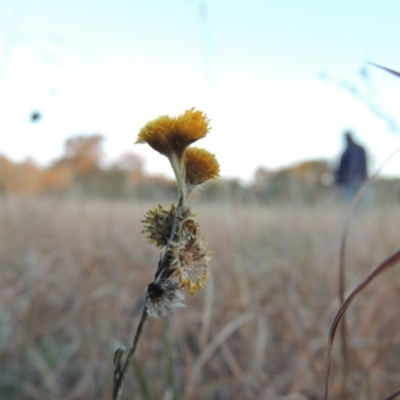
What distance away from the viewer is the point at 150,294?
297 millimetres

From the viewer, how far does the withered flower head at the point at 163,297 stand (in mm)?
296

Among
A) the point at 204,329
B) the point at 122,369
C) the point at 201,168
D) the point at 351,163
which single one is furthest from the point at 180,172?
the point at 351,163

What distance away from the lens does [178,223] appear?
31 cm

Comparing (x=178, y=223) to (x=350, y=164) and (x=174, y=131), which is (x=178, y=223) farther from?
(x=350, y=164)

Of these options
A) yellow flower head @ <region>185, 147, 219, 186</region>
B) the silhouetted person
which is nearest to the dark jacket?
the silhouetted person

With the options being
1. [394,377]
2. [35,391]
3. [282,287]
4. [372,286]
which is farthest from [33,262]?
[372,286]

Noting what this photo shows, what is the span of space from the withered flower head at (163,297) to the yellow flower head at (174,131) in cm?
8

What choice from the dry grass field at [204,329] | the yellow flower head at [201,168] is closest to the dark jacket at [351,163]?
the dry grass field at [204,329]

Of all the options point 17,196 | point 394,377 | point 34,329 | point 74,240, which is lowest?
point 394,377

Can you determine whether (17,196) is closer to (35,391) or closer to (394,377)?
(35,391)

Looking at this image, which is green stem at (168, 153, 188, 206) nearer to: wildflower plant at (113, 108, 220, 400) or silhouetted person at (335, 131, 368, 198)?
wildflower plant at (113, 108, 220, 400)

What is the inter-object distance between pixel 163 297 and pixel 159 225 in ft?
0.16

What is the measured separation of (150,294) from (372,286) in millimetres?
1943

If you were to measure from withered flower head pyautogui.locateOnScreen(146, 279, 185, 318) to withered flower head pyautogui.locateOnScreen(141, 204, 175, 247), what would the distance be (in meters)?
0.03
